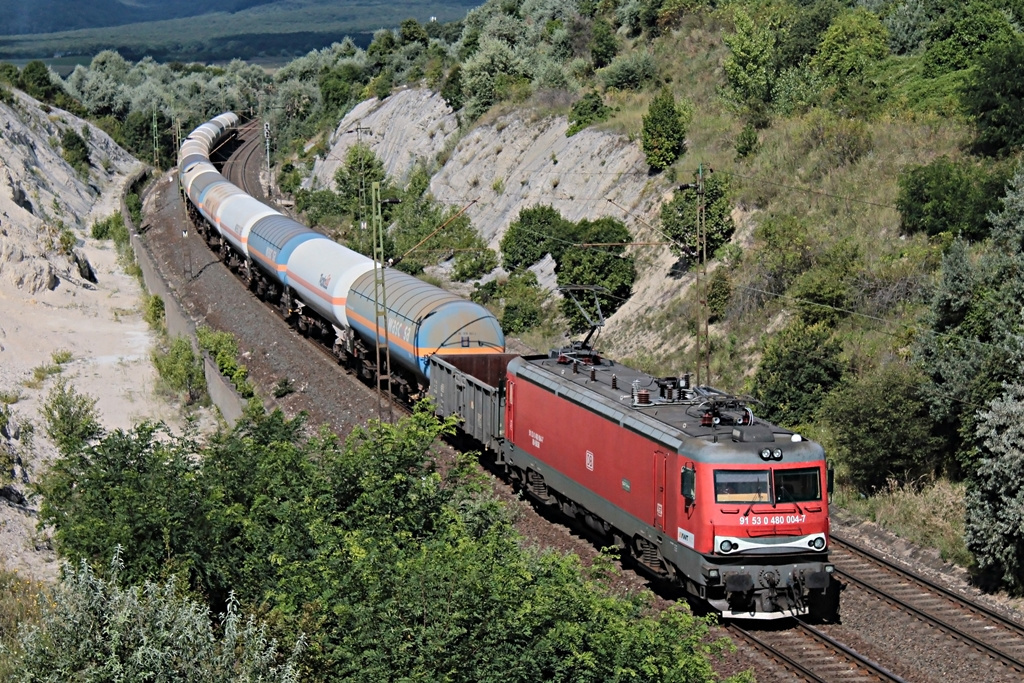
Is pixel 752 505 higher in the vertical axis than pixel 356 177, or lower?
lower

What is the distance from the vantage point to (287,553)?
1573 cm

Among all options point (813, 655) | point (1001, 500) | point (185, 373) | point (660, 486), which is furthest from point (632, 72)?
point (813, 655)

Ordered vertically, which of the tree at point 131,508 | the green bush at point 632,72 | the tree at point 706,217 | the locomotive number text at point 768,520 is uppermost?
the green bush at point 632,72

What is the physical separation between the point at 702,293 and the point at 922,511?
1505 cm

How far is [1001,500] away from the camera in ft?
67.5

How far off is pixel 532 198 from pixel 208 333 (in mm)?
18001

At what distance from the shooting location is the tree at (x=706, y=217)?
39.2m

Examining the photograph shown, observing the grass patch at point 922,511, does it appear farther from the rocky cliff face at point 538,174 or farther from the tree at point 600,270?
the tree at point 600,270

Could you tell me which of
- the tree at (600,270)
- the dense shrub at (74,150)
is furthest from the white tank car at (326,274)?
the dense shrub at (74,150)

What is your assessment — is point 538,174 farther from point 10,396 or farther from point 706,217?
point 10,396

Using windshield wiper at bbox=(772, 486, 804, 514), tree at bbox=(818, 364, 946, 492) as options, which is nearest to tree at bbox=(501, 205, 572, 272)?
tree at bbox=(818, 364, 946, 492)

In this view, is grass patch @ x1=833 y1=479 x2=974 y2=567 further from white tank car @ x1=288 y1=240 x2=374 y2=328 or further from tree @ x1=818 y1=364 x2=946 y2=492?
white tank car @ x1=288 y1=240 x2=374 y2=328

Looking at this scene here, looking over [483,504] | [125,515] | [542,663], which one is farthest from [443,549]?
[125,515]

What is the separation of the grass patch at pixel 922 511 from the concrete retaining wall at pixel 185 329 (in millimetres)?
13335
